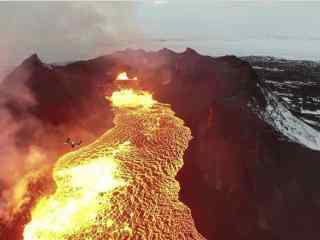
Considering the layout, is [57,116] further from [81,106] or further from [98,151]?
[98,151]

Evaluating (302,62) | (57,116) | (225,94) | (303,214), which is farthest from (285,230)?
(302,62)

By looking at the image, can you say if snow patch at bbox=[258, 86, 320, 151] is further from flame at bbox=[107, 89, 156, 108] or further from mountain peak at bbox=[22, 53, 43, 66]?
mountain peak at bbox=[22, 53, 43, 66]

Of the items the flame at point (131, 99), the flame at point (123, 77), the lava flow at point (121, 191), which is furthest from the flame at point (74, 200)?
the flame at point (123, 77)

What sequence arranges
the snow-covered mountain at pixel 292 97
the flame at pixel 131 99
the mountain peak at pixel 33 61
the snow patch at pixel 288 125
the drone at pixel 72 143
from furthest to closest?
the flame at pixel 131 99
the mountain peak at pixel 33 61
the snow-covered mountain at pixel 292 97
the snow patch at pixel 288 125
the drone at pixel 72 143

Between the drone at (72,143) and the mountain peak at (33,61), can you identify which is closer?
the drone at (72,143)

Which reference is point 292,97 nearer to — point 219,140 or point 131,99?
point 131,99

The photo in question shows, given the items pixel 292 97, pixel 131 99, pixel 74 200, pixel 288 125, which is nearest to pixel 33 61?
pixel 131 99

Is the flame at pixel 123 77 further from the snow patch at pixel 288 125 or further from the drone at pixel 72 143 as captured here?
the drone at pixel 72 143
